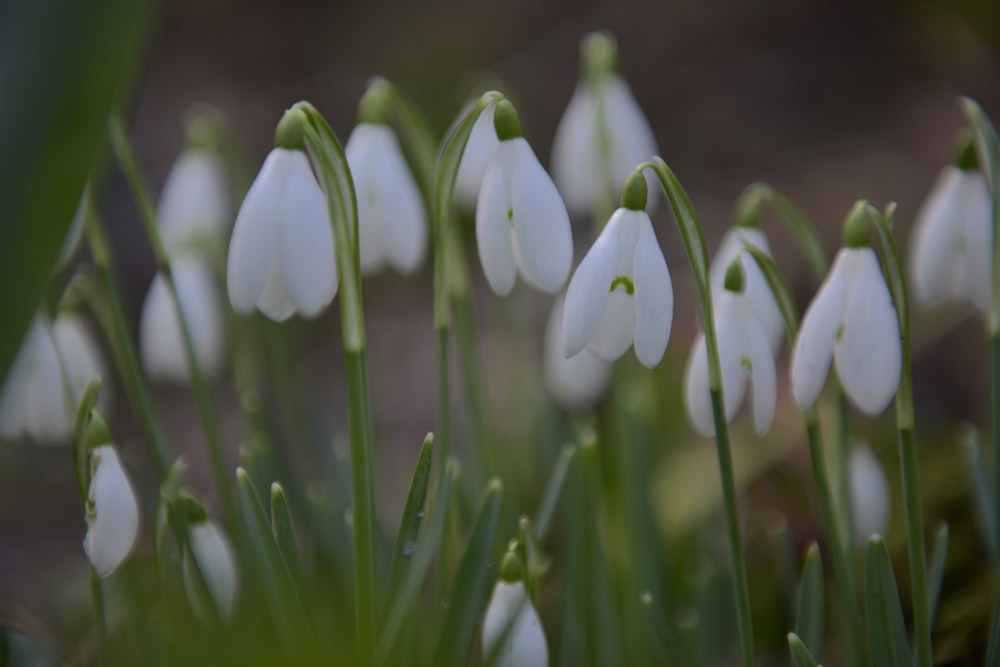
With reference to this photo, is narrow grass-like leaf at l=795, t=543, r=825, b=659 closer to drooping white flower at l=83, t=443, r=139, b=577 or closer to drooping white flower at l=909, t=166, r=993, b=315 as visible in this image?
drooping white flower at l=909, t=166, r=993, b=315

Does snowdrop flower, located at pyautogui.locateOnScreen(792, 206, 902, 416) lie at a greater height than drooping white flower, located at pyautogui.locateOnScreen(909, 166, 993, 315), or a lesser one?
lesser

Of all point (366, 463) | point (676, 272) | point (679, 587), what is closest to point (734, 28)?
point (676, 272)

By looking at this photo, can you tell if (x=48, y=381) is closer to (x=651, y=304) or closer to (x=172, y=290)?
(x=172, y=290)

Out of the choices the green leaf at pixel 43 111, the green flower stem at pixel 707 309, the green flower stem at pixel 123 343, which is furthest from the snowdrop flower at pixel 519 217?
the green flower stem at pixel 123 343

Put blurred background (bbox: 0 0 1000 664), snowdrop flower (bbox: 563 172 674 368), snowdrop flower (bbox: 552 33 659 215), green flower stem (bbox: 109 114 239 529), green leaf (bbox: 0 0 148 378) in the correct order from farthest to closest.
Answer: blurred background (bbox: 0 0 1000 664) → snowdrop flower (bbox: 552 33 659 215) → green flower stem (bbox: 109 114 239 529) → snowdrop flower (bbox: 563 172 674 368) → green leaf (bbox: 0 0 148 378)

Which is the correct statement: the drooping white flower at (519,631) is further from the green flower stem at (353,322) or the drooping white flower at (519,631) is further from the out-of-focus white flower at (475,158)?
the out-of-focus white flower at (475,158)

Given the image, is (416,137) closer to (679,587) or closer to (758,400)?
(758,400)

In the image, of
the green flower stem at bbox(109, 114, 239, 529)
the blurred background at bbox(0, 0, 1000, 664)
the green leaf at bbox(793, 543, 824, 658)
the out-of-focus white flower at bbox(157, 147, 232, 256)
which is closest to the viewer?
the green leaf at bbox(793, 543, 824, 658)

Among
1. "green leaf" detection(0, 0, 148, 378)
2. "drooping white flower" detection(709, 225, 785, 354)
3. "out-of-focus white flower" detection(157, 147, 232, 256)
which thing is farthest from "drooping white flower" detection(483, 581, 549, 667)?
"out-of-focus white flower" detection(157, 147, 232, 256)

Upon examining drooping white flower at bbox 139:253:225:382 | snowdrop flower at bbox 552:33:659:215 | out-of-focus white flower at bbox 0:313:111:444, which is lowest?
out-of-focus white flower at bbox 0:313:111:444
